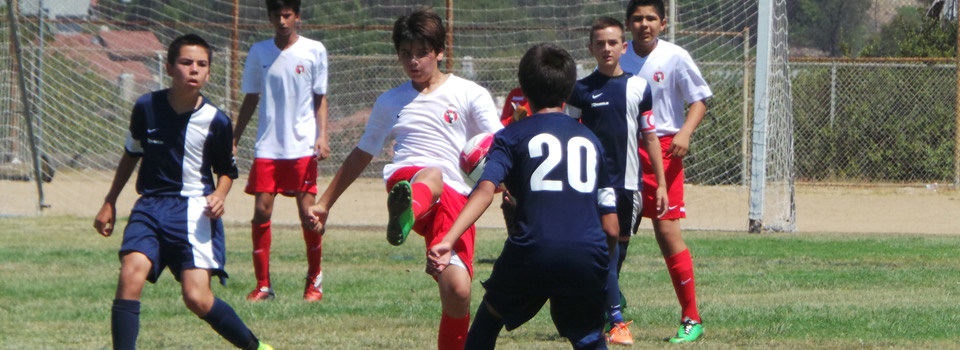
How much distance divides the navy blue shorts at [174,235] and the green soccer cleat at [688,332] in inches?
83.8

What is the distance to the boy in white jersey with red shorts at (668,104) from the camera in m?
5.61

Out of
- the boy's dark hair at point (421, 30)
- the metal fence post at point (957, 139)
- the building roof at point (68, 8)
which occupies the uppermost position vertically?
the building roof at point (68, 8)

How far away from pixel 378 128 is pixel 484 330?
114 centimetres

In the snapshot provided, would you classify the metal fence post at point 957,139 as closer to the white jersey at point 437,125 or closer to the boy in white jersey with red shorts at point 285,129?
the boy in white jersey with red shorts at point 285,129

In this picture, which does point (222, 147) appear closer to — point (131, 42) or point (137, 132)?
point (137, 132)

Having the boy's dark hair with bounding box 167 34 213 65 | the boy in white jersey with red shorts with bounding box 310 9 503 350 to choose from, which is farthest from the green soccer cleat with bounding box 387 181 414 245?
the boy's dark hair with bounding box 167 34 213 65

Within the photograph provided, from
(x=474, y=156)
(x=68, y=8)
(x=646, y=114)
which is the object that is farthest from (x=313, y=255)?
(x=68, y=8)

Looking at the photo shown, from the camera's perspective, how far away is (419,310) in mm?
6539

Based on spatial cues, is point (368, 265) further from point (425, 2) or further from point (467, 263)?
point (425, 2)

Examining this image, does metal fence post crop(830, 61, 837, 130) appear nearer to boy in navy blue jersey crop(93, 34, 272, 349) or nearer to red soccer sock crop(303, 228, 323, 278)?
red soccer sock crop(303, 228, 323, 278)

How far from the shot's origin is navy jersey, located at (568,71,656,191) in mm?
5113

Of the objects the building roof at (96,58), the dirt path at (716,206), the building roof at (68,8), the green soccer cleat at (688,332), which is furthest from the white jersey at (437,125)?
the building roof at (68,8)

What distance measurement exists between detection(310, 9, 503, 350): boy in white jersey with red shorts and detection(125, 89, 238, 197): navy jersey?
0.52 m

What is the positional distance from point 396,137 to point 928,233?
27.5ft
